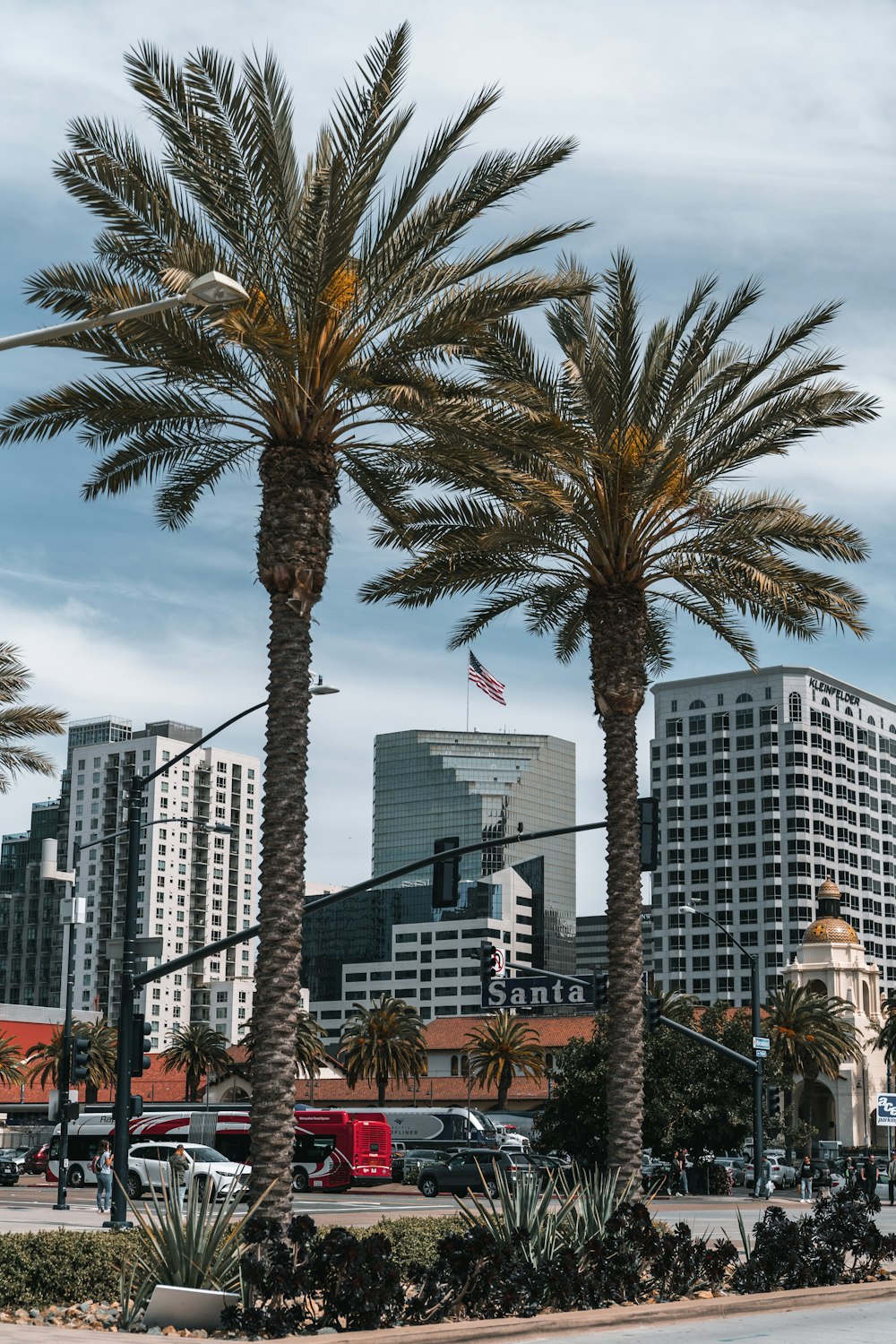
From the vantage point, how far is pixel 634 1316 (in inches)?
645

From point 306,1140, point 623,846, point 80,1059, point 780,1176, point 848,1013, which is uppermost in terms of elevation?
point 623,846

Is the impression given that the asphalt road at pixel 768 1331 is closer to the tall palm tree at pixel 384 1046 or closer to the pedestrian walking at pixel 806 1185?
the pedestrian walking at pixel 806 1185

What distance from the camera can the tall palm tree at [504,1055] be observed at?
317ft

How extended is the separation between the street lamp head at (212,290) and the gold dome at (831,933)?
10434 cm

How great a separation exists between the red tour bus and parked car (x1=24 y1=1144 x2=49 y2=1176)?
594 centimetres

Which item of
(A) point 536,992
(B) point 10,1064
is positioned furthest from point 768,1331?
(B) point 10,1064

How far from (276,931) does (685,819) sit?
164 m

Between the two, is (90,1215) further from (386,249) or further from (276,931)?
(386,249)

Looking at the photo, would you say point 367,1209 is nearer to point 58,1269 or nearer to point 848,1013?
point 58,1269

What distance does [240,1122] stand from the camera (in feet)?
197

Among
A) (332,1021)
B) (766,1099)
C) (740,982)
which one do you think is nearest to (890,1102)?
(766,1099)

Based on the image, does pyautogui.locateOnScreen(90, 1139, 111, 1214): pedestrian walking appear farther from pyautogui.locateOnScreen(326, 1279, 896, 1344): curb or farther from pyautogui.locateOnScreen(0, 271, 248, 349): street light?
pyautogui.locateOnScreen(0, 271, 248, 349): street light

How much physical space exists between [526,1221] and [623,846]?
802 centimetres

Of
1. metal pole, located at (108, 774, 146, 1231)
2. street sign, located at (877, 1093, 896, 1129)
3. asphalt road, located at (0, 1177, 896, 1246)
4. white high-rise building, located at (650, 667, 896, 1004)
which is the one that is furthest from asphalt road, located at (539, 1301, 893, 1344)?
white high-rise building, located at (650, 667, 896, 1004)
